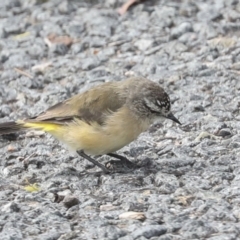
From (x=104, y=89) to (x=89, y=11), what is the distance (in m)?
4.56

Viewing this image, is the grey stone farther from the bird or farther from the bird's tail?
the bird's tail

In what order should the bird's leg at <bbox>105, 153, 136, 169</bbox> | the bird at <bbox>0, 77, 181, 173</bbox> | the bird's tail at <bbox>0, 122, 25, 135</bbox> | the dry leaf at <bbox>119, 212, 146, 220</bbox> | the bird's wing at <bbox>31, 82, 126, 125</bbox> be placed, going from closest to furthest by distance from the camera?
the dry leaf at <bbox>119, 212, 146, 220</bbox>
the bird at <bbox>0, 77, 181, 173</bbox>
the bird's wing at <bbox>31, 82, 126, 125</bbox>
the bird's leg at <bbox>105, 153, 136, 169</bbox>
the bird's tail at <bbox>0, 122, 25, 135</bbox>

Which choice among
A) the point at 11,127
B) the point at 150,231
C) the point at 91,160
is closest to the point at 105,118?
the point at 91,160

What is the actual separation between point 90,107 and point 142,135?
110 cm

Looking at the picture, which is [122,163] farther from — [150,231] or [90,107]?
[150,231]

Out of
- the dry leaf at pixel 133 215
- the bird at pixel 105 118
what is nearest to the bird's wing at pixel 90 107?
the bird at pixel 105 118

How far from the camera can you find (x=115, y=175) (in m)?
7.85

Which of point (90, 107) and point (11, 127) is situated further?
point (11, 127)

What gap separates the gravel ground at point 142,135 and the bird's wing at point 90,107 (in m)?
0.53

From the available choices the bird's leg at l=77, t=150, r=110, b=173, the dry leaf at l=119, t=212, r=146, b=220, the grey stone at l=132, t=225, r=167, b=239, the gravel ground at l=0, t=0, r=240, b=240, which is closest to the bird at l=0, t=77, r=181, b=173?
the bird's leg at l=77, t=150, r=110, b=173

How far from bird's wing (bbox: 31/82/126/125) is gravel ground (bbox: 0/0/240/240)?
0.53m

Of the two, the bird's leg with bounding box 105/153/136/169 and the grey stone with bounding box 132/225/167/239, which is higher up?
the grey stone with bounding box 132/225/167/239

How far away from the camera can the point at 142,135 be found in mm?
8953

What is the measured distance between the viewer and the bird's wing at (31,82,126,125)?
26.1 feet
